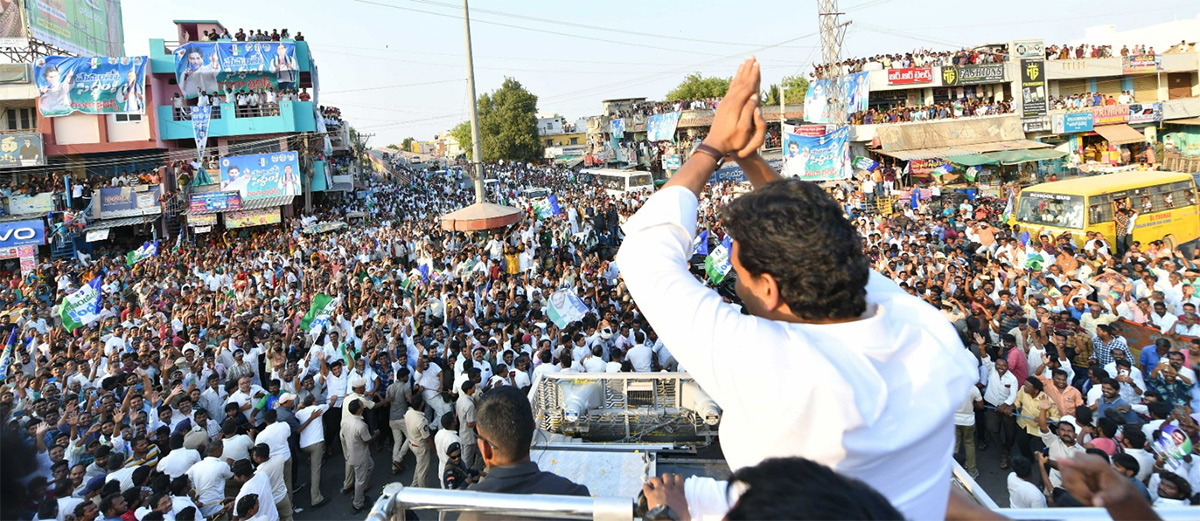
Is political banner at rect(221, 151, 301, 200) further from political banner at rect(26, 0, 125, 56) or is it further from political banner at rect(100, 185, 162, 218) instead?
political banner at rect(26, 0, 125, 56)

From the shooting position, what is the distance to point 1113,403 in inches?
221

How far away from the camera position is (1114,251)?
1288 cm

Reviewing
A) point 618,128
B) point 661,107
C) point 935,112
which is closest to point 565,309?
point 935,112

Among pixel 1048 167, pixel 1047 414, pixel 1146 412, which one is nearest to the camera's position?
pixel 1146 412

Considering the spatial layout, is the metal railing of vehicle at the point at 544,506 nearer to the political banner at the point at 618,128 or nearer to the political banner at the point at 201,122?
the political banner at the point at 201,122

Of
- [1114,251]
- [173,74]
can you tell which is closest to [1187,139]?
[1114,251]

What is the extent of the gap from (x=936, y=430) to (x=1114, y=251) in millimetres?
14538

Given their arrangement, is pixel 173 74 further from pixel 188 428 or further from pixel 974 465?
pixel 974 465

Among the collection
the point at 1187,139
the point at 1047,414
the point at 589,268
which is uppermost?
the point at 1187,139

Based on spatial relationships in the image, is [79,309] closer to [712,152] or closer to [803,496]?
[712,152]

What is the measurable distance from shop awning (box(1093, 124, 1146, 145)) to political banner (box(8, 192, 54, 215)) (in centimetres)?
3824

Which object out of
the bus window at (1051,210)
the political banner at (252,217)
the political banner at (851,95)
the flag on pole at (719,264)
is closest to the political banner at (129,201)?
the political banner at (252,217)

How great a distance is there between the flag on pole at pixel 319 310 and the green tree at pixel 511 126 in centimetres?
4528

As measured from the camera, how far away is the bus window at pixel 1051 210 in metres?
12.8
